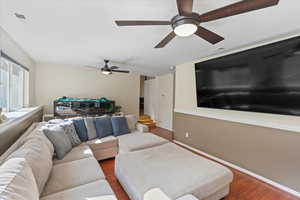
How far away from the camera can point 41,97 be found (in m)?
4.32

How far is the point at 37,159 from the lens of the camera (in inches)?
52.3

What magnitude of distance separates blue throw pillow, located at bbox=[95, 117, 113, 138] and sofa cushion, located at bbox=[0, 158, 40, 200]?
1852mm

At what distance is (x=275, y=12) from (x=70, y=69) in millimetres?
5064

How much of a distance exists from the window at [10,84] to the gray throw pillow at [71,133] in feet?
3.44

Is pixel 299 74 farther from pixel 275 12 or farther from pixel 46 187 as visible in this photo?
pixel 46 187

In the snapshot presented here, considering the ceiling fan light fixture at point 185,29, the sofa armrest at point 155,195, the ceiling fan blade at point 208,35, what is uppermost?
the ceiling fan blade at point 208,35

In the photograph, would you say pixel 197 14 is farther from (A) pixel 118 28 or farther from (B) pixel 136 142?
(B) pixel 136 142

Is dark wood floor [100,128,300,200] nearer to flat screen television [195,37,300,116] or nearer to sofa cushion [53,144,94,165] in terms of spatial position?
sofa cushion [53,144,94,165]

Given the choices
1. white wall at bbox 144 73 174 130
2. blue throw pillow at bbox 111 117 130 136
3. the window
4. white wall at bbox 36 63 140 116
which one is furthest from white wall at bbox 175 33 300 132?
the window

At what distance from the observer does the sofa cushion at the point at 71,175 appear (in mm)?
1358

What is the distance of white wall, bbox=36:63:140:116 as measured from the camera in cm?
434

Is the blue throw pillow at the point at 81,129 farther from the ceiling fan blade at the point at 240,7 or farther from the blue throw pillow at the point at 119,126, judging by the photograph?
the ceiling fan blade at the point at 240,7

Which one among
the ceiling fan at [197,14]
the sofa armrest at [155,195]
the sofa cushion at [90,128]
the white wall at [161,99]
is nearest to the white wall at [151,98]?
the white wall at [161,99]

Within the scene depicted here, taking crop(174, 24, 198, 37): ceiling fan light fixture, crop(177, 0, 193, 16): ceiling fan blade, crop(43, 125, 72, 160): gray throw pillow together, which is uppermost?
crop(177, 0, 193, 16): ceiling fan blade
